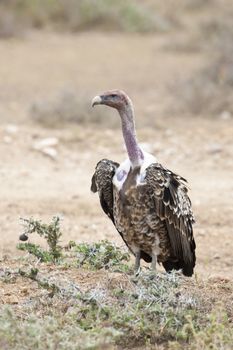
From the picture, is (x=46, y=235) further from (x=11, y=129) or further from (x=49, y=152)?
(x=11, y=129)

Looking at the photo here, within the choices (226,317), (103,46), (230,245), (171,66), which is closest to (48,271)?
(226,317)

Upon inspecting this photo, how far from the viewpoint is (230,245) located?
8.85 m

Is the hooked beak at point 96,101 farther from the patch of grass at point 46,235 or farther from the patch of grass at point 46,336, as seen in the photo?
the patch of grass at point 46,336

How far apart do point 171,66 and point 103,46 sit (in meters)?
2.39

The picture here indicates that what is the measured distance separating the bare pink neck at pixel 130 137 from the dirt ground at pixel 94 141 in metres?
1.53

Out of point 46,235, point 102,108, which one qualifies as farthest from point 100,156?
point 46,235

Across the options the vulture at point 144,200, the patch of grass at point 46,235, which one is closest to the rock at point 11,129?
the patch of grass at point 46,235

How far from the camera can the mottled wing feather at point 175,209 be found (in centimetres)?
650

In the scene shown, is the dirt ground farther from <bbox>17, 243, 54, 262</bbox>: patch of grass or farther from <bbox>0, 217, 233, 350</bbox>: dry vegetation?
<bbox>0, 217, 233, 350</bbox>: dry vegetation

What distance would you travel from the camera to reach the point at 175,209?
657cm

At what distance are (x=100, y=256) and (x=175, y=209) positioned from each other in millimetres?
646

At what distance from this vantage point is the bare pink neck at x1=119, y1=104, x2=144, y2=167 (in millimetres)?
6617

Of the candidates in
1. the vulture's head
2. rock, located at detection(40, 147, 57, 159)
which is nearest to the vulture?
the vulture's head

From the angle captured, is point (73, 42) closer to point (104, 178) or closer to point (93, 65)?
point (93, 65)
